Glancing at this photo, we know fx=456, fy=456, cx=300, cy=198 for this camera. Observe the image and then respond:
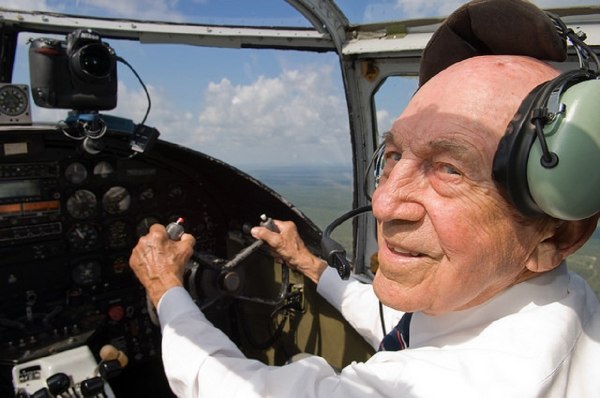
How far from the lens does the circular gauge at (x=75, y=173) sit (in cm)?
239

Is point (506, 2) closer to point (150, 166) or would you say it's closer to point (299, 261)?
point (299, 261)

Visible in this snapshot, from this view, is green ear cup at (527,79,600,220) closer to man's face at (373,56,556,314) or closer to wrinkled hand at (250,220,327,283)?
man's face at (373,56,556,314)

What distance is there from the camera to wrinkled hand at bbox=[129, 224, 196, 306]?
63.7 inches

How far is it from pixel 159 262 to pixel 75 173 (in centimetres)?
107

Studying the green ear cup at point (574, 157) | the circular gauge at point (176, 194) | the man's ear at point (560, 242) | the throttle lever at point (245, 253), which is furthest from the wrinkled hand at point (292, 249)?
the green ear cup at point (574, 157)

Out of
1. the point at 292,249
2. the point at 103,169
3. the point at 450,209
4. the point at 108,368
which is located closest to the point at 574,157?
the point at 450,209

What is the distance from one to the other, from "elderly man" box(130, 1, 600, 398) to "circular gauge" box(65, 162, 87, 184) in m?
1.71

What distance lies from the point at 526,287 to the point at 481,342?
0.17m

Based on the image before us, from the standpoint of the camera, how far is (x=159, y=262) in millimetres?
1671

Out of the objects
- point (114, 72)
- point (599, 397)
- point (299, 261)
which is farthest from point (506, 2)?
point (114, 72)

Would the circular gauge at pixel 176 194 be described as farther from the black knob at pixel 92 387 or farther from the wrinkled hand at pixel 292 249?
the black knob at pixel 92 387

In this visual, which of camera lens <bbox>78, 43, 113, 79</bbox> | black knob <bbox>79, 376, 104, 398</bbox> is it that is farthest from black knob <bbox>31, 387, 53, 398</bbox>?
camera lens <bbox>78, 43, 113, 79</bbox>

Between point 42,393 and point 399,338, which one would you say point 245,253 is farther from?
point 42,393

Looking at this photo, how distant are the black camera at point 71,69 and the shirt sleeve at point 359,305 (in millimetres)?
1281
